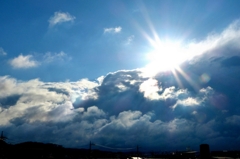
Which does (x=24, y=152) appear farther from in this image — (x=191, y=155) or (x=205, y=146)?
(x=205, y=146)

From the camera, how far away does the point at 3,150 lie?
69.6m

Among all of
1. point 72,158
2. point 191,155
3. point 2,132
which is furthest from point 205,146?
point 2,132

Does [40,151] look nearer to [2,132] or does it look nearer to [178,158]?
[2,132]

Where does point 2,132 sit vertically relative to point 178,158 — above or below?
above

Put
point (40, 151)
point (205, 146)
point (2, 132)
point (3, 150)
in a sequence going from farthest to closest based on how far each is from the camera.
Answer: point (2, 132), point (40, 151), point (3, 150), point (205, 146)

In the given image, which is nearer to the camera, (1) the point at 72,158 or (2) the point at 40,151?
(2) the point at 40,151

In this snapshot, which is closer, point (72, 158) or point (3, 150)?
point (3, 150)

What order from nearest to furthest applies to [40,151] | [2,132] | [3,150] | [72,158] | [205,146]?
[205,146] < [3,150] < [40,151] < [72,158] < [2,132]

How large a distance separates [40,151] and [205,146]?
3074 inches

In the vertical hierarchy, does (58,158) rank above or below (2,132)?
below

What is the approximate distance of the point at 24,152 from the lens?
70.5m

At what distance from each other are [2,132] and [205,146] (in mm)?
104563

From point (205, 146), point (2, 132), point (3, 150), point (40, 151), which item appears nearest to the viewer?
point (205, 146)

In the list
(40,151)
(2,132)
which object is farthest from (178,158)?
(2,132)
